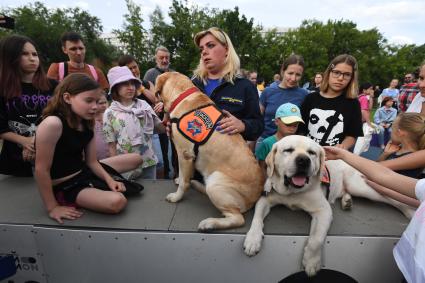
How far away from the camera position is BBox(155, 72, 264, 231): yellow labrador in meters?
2.03

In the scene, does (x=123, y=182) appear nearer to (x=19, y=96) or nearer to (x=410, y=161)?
(x=19, y=96)

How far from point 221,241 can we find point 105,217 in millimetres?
984

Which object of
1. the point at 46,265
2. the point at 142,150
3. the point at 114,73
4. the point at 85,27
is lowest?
the point at 46,265

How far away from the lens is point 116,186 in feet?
7.86

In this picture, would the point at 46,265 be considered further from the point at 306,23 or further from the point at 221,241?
the point at 306,23

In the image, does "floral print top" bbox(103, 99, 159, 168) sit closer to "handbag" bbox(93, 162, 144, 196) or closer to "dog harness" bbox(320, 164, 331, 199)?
"handbag" bbox(93, 162, 144, 196)

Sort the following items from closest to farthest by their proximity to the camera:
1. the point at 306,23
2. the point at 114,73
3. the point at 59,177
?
1. the point at 59,177
2. the point at 114,73
3. the point at 306,23

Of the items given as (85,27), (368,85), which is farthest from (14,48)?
(85,27)

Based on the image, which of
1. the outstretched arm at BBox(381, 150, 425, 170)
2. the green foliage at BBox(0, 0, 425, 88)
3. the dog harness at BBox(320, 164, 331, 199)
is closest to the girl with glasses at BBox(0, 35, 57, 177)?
the dog harness at BBox(320, 164, 331, 199)

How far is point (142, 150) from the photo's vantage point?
3199mm

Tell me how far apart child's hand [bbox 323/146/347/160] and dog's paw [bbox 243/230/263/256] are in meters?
0.91

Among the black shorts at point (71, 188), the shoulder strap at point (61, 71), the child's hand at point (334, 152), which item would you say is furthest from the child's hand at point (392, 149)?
the shoulder strap at point (61, 71)

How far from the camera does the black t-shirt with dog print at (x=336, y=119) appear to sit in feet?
9.16

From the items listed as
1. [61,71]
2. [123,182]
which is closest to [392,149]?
[123,182]
